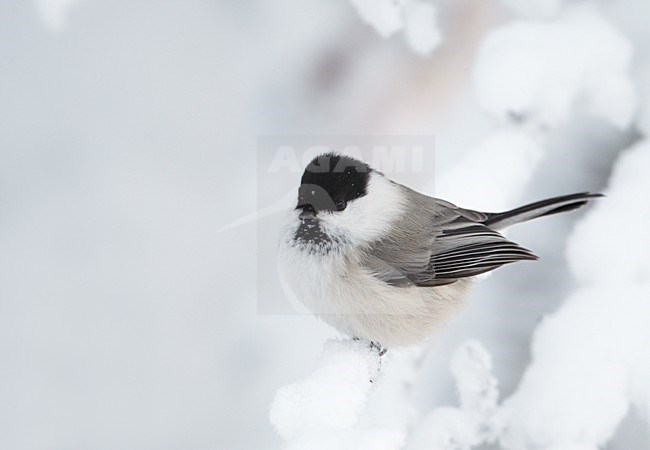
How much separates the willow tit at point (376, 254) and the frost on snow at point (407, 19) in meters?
0.67

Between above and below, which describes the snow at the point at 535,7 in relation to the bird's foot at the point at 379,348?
above

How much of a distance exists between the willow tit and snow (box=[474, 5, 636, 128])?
0.63m

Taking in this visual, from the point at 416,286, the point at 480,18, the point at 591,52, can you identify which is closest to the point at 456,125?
the point at 480,18

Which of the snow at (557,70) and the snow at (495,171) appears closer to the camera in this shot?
the snow at (495,171)

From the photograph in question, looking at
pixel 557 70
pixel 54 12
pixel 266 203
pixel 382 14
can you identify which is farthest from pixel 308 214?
pixel 557 70

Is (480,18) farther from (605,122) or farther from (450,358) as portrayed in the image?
(450,358)

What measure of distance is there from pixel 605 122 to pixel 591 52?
9.5 inches

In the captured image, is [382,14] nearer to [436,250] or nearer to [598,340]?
[436,250]

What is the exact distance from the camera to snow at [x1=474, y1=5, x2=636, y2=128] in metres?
2.06

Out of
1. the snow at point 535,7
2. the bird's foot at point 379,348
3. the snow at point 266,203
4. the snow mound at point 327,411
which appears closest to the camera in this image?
the snow mound at point 327,411

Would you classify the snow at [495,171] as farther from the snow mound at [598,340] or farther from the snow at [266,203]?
the snow mound at [598,340]

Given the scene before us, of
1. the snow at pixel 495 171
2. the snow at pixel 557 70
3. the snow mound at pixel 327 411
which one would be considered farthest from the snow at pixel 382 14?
the snow mound at pixel 327 411

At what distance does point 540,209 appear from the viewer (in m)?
1.52

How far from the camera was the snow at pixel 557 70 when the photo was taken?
6.75 feet
